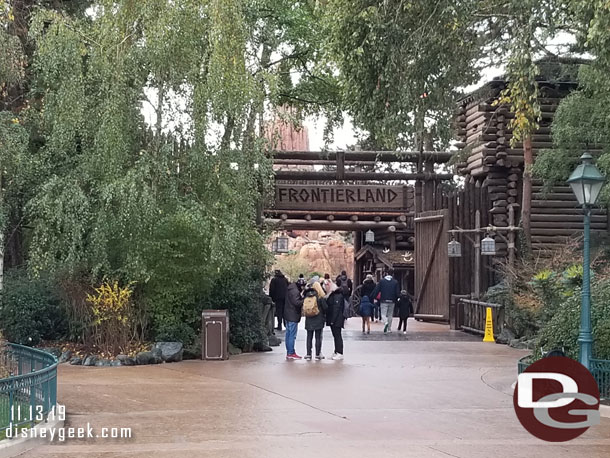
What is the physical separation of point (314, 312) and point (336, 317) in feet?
1.82

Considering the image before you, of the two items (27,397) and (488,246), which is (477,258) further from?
(27,397)

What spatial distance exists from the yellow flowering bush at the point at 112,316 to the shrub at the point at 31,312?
128 cm

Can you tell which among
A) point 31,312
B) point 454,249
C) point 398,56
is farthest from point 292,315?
point 454,249

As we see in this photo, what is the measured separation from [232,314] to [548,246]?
10.9 meters

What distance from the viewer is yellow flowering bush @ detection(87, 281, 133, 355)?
51.6 feet

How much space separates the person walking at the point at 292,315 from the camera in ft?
54.1

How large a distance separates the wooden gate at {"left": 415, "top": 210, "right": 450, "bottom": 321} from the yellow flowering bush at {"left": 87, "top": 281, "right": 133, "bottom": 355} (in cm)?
1168

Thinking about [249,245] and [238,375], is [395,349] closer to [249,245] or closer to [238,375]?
[249,245]

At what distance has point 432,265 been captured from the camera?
26203 mm

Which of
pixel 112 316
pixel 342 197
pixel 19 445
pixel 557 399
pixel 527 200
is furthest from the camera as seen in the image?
pixel 342 197

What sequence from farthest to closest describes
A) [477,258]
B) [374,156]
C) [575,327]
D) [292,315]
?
[374,156]
[477,258]
[292,315]
[575,327]

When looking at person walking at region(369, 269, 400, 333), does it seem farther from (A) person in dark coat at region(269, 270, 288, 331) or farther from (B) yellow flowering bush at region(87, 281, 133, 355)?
(B) yellow flowering bush at region(87, 281, 133, 355)

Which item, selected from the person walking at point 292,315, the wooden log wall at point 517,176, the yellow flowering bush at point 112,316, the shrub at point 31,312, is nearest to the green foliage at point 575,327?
the person walking at point 292,315

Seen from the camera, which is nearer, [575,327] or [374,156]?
[575,327]
